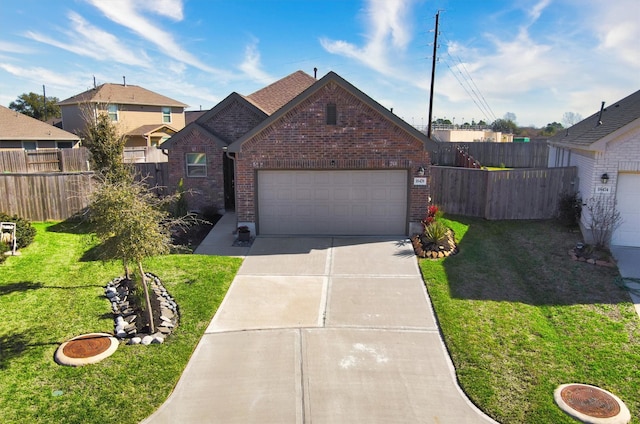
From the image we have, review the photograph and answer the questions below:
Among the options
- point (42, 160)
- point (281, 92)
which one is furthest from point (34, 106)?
point (281, 92)

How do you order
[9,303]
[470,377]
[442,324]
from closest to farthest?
[470,377]
[442,324]
[9,303]

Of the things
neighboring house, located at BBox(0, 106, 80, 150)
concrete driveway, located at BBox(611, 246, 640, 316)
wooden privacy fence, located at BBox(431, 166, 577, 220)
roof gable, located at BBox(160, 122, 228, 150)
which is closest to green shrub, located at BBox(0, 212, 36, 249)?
roof gable, located at BBox(160, 122, 228, 150)

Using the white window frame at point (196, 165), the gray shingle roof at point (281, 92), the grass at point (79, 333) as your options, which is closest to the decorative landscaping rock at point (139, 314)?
the grass at point (79, 333)

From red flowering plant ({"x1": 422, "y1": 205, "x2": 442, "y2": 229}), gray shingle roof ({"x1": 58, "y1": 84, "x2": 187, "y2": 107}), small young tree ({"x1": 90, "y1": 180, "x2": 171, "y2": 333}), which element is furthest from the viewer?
gray shingle roof ({"x1": 58, "y1": 84, "x2": 187, "y2": 107})

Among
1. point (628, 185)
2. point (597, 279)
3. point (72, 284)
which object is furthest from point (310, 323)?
point (628, 185)

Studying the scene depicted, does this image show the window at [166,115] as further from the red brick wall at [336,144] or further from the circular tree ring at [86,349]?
the circular tree ring at [86,349]

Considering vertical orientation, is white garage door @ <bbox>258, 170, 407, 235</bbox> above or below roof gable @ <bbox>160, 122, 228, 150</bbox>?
below

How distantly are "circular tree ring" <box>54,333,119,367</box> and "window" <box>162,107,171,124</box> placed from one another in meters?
32.9

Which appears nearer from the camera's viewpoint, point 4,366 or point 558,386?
point 558,386

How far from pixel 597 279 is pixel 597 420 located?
5.33 m

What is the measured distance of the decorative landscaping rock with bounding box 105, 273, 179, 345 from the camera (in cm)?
822

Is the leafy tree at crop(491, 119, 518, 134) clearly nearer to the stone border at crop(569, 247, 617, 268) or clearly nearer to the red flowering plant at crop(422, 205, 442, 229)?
the red flowering plant at crop(422, 205, 442, 229)

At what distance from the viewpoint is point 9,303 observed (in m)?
9.20

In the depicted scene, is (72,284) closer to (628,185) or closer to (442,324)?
(442,324)
